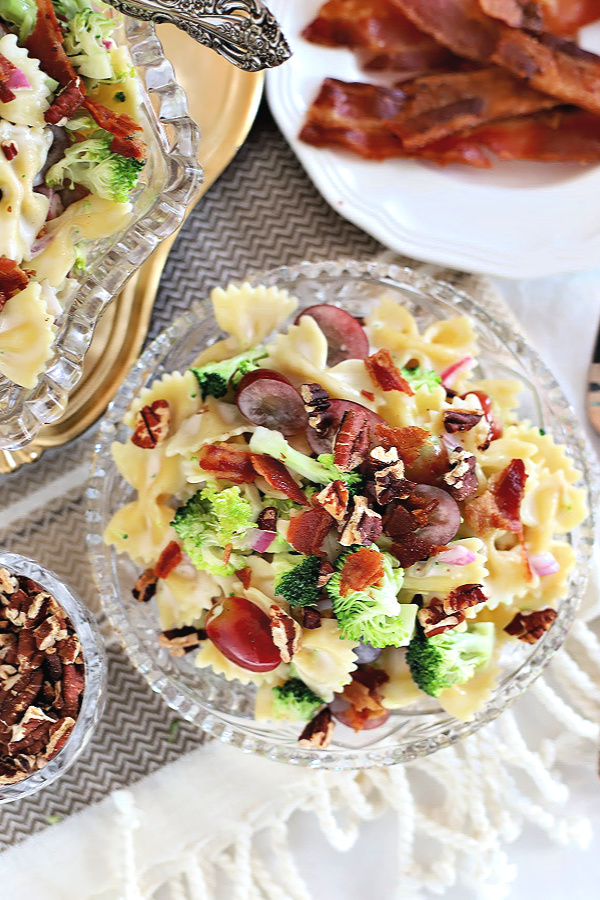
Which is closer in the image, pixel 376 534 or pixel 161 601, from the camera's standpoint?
pixel 376 534

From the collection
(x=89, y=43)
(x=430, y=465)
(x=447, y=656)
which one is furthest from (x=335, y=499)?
(x=89, y=43)

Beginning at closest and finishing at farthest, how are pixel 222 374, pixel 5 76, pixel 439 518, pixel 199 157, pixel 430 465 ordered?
pixel 5 76, pixel 439 518, pixel 430 465, pixel 222 374, pixel 199 157

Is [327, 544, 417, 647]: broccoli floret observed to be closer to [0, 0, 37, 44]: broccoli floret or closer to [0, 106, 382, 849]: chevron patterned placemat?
[0, 106, 382, 849]: chevron patterned placemat

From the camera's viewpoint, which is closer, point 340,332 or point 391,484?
point 391,484

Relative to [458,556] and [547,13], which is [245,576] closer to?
[458,556]

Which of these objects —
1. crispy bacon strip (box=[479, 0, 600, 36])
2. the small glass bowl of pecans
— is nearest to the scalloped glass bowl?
the small glass bowl of pecans

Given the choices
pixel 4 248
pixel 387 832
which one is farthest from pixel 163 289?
pixel 387 832

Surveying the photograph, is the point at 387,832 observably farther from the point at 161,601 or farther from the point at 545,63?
the point at 545,63
